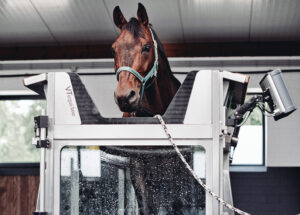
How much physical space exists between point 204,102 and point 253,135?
500 cm

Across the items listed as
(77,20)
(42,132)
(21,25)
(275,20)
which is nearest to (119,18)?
(42,132)

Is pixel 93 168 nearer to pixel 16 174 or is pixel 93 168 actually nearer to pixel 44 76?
pixel 44 76

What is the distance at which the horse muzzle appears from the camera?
3471mm

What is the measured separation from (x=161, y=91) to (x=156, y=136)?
1.12 metres

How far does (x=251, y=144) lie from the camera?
7.98 meters

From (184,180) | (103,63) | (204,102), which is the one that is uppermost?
(103,63)

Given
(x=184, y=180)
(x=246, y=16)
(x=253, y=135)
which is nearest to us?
(x=184, y=180)

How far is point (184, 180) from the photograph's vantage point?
307 centimetres

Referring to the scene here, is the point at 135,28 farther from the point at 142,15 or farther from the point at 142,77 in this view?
the point at 142,77

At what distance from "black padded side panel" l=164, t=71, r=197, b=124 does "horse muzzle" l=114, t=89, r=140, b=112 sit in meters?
0.37

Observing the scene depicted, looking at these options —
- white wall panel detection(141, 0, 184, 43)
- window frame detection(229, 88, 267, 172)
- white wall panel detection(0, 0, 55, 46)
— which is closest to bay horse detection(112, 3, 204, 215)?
white wall panel detection(141, 0, 184, 43)

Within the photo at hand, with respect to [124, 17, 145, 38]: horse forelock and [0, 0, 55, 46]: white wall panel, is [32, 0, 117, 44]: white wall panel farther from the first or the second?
[124, 17, 145, 38]: horse forelock

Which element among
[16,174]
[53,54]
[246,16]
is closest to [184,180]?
[246,16]

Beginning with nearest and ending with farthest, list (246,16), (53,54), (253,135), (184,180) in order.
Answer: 1. (184,180)
2. (246,16)
3. (53,54)
4. (253,135)
